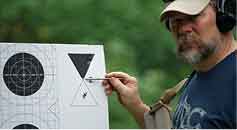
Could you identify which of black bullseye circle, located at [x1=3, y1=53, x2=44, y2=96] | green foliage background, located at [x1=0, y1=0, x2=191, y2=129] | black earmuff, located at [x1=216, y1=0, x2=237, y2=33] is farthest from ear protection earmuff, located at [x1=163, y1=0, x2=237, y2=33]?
green foliage background, located at [x1=0, y1=0, x2=191, y2=129]

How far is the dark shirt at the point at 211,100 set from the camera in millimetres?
1963

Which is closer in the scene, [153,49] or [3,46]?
[3,46]

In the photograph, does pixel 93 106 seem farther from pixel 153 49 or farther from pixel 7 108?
pixel 153 49

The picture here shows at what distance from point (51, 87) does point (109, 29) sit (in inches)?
60.2

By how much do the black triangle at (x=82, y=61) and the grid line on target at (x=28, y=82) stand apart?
7 centimetres

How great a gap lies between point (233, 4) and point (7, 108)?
2.22 ft

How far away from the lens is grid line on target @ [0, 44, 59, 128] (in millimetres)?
2213

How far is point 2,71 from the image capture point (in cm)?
222

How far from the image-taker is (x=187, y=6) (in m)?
2.08

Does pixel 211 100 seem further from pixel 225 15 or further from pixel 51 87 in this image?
pixel 51 87

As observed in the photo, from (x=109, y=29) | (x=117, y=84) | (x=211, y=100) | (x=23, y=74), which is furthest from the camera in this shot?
(x=109, y=29)

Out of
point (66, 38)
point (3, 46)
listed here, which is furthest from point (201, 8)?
point (66, 38)

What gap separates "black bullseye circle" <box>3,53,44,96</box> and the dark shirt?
1.33 ft

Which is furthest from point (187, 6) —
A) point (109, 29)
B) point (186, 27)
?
point (109, 29)
